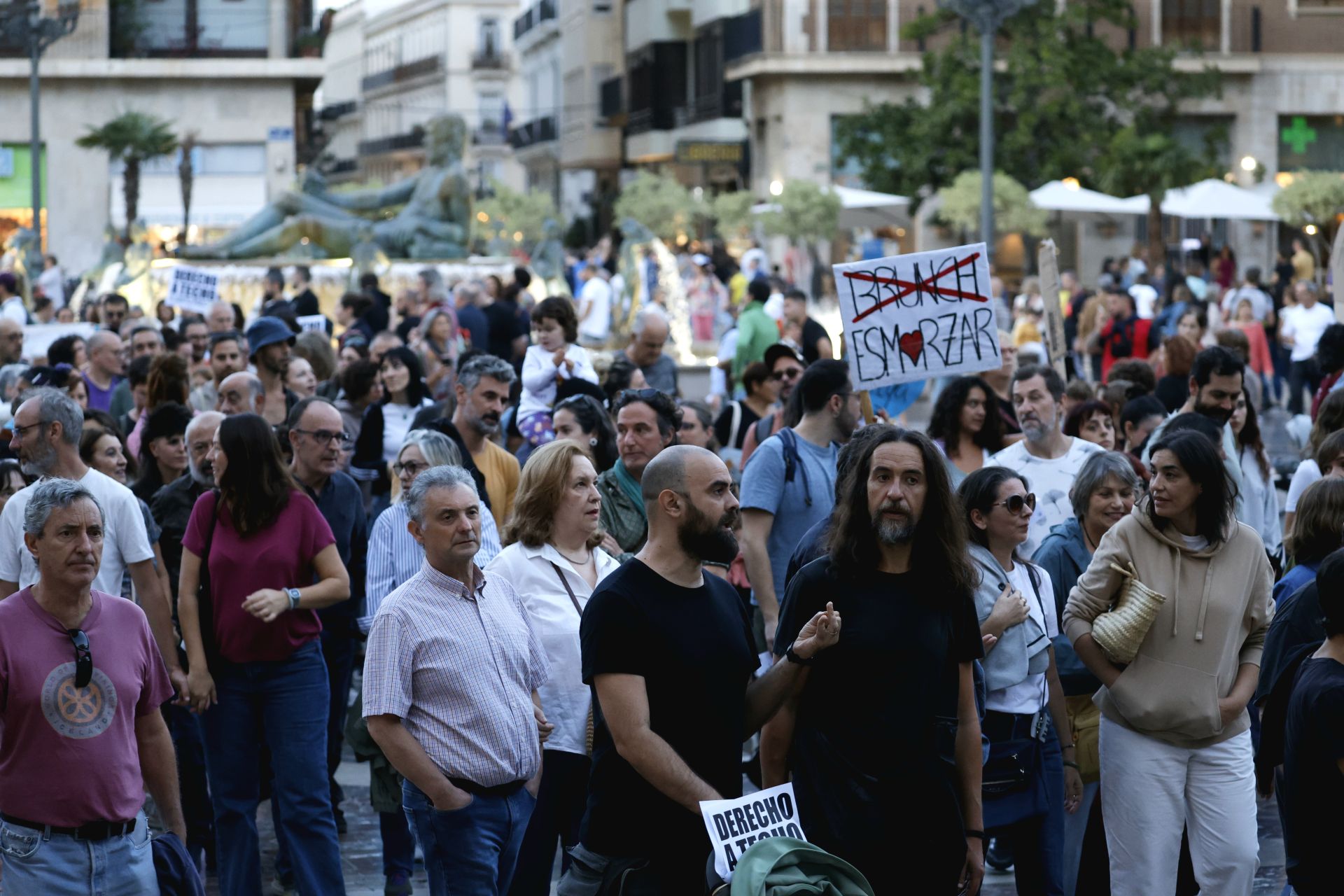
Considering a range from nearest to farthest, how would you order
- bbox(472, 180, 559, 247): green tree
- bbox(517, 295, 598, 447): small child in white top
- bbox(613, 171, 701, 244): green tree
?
1. bbox(517, 295, 598, 447): small child in white top
2. bbox(613, 171, 701, 244): green tree
3. bbox(472, 180, 559, 247): green tree

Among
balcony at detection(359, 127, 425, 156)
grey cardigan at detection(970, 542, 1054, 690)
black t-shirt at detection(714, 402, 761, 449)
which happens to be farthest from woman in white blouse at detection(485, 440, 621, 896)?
balcony at detection(359, 127, 425, 156)

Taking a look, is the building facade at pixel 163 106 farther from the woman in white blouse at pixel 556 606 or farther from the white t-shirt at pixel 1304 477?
the woman in white blouse at pixel 556 606

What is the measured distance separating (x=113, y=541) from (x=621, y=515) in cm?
185

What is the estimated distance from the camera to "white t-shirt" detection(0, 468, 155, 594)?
6.45 metres

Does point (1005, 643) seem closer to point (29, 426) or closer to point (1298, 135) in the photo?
point (29, 426)

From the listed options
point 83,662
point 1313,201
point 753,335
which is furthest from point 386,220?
point 83,662

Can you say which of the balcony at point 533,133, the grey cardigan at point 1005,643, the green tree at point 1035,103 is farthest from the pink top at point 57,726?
the balcony at point 533,133

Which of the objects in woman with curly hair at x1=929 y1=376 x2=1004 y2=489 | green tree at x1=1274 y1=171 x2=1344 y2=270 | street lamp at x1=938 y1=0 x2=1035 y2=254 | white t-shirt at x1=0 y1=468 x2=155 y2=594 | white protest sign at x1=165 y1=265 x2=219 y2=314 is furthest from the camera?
green tree at x1=1274 y1=171 x2=1344 y2=270

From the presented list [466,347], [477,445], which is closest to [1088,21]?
[466,347]

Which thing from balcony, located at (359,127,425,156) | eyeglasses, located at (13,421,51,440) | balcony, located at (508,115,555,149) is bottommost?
eyeglasses, located at (13,421,51,440)

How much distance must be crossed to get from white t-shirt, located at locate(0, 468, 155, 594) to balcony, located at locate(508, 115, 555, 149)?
68.1 m

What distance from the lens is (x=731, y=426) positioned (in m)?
11.2

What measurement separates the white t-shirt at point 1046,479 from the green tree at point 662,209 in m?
35.7

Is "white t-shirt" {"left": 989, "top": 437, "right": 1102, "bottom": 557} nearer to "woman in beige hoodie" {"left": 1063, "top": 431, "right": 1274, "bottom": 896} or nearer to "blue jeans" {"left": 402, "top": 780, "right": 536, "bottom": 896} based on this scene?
"woman in beige hoodie" {"left": 1063, "top": 431, "right": 1274, "bottom": 896}
